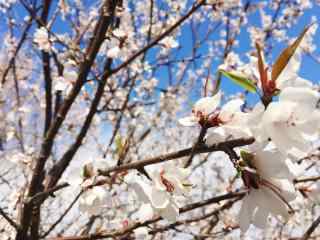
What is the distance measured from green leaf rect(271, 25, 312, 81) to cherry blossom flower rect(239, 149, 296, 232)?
0.16 meters

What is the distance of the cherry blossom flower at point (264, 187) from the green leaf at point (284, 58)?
0.53 ft

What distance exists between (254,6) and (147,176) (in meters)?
5.56

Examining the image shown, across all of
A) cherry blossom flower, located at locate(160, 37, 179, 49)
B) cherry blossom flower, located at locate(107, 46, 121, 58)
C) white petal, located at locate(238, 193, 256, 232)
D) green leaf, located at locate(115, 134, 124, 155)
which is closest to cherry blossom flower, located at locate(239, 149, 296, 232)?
white petal, located at locate(238, 193, 256, 232)

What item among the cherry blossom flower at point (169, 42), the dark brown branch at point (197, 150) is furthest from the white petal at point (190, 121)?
the cherry blossom flower at point (169, 42)

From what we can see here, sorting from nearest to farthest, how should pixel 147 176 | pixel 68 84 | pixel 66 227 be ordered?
pixel 147 176 → pixel 68 84 → pixel 66 227

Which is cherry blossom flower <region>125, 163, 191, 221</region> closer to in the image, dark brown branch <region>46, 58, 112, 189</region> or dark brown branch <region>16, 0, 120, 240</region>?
dark brown branch <region>16, 0, 120, 240</region>

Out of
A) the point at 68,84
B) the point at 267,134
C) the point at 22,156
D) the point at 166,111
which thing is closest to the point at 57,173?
the point at 68,84

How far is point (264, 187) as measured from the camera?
80cm

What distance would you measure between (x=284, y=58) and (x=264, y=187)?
0.28 metres

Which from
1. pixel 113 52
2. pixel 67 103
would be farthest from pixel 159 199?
pixel 113 52

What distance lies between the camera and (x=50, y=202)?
5.12 metres

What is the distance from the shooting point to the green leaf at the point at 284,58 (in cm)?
71

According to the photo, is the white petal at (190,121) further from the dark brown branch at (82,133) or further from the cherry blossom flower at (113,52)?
the cherry blossom flower at (113,52)

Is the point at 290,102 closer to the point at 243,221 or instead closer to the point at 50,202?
the point at 243,221
